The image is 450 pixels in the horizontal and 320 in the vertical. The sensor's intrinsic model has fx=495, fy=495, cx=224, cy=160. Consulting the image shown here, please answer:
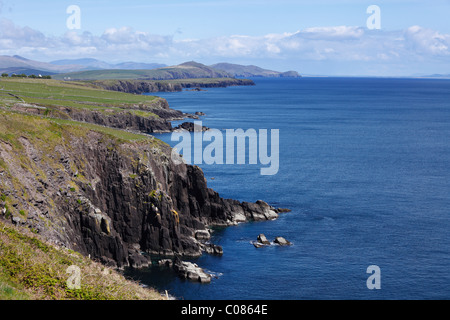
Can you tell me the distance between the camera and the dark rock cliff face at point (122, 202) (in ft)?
197

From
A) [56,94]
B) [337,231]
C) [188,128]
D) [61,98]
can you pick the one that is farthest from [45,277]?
[188,128]

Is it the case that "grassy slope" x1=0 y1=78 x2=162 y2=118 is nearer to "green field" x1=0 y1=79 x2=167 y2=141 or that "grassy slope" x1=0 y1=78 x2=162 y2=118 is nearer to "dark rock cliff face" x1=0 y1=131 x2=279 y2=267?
"green field" x1=0 y1=79 x2=167 y2=141

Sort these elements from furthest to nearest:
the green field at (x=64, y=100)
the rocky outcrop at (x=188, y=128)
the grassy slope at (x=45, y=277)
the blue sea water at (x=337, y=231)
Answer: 1. the rocky outcrop at (x=188, y=128)
2. the green field at (x=64, y=100)
3. the blue sea water at (x=337, y=231)
4. the grassy slope at (x=45, y=277)

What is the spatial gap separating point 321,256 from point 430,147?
100 m

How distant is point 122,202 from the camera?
73750 millimetres

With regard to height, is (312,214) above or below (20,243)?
below

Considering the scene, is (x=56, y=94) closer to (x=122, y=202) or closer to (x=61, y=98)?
(x=61, y=98)

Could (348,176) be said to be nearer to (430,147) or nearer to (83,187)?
(430,147)

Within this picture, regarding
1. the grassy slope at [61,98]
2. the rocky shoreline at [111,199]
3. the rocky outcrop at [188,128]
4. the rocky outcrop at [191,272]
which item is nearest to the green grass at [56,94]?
the grassy slope at [61,98]

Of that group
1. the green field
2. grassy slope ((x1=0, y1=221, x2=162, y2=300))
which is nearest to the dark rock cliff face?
the green field

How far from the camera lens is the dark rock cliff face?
59969mm

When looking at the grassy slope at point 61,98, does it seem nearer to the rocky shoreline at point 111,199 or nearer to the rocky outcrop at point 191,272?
the rocky shoreline at point 111,199

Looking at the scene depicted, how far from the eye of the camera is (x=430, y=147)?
155 m
